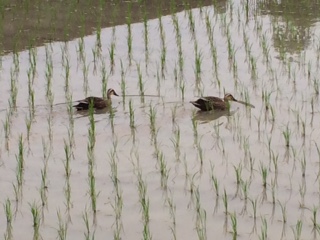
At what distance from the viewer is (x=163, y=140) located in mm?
5227

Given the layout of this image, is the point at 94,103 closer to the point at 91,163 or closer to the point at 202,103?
the point at 202,103

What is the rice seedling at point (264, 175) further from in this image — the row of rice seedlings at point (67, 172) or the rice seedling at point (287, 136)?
the row of rice seedlings at point (67, 172)

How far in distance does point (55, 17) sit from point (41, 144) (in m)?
4.92

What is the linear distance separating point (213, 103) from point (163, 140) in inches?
28.5

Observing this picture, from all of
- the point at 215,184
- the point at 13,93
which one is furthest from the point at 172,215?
the point at 13,93

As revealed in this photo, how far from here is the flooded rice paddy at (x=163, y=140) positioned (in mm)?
3932

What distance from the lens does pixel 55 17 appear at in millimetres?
9773

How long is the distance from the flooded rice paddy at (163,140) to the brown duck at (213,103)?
0.25ft

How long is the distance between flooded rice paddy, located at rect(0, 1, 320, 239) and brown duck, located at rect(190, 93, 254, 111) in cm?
8

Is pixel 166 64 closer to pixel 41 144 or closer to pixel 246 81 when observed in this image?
pixel 246 81

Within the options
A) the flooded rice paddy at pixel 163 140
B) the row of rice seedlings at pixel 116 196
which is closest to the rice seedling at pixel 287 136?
the flooded rice paddy at pixel 163 140

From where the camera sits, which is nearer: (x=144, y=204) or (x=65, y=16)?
(x=144, y=204)

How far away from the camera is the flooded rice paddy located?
393 centimetres

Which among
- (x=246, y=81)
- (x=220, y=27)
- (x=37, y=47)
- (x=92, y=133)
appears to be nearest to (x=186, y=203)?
(x=92, y=133)
